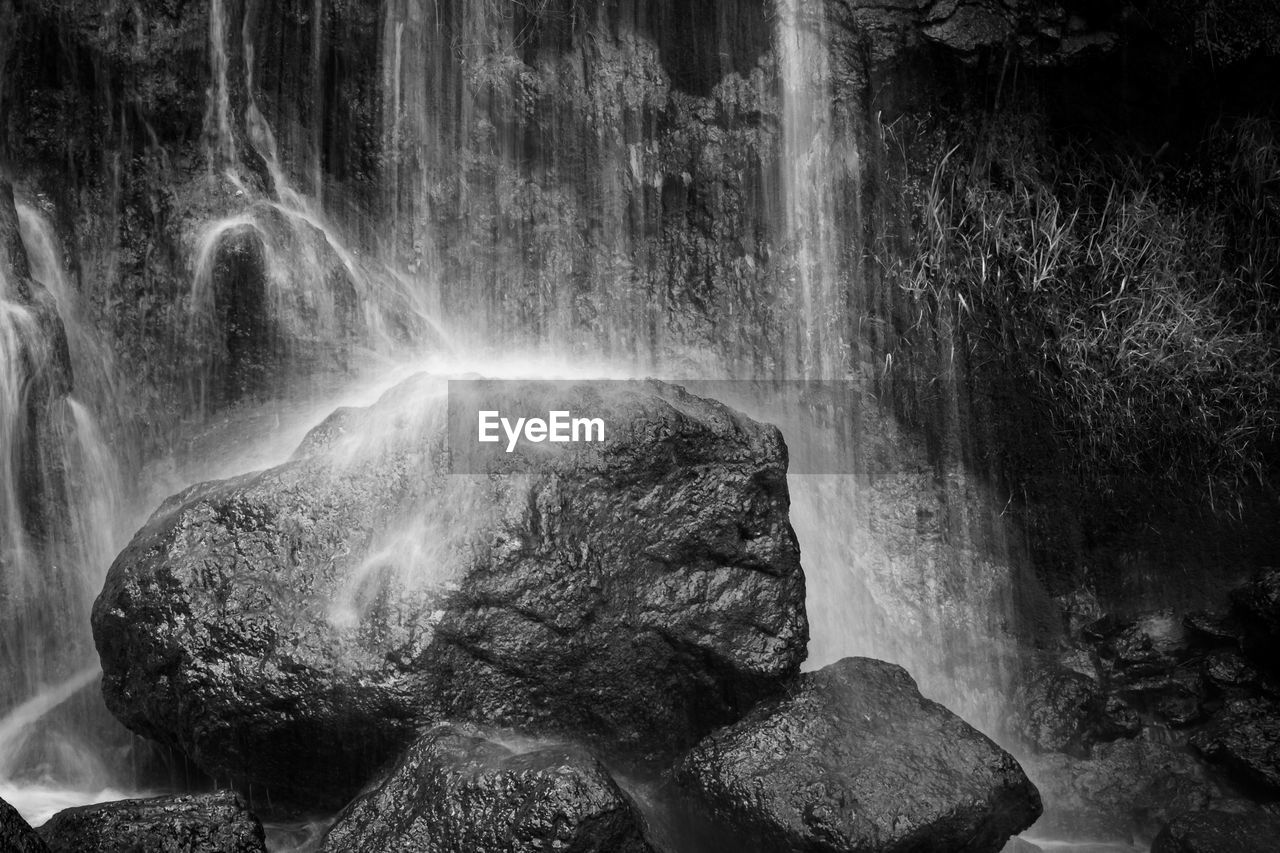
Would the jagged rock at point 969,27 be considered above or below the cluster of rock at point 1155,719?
above

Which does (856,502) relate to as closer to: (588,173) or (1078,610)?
(1078,610)

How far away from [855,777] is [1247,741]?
2763mm

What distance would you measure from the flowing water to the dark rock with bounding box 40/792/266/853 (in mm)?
1926

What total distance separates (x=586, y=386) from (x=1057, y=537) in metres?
3.49

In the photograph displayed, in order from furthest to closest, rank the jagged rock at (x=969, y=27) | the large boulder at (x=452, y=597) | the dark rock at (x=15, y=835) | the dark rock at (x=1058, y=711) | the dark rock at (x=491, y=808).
Result: the jagged rock at (x=969, y=27) → the dark rock at (x=1058, y=711) → the large boulder at (x=452, y=597) → the dark rock at (x=491, y=808) → the dark rock at (x=15, y=835)

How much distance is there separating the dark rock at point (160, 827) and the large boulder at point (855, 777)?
1819 mm

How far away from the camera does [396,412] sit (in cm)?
532

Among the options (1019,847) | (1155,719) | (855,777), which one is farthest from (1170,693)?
(855,777)

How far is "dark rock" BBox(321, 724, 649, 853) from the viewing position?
385 centimetres

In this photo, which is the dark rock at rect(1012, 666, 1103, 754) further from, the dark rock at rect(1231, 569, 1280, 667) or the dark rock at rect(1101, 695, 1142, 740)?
the dark rock at rect(1231, 569, 1280, 667)

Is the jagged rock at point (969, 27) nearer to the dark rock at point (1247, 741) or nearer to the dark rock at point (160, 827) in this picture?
the dark rock at point (1247, 741)

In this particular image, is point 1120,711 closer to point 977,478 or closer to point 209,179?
point 977,478

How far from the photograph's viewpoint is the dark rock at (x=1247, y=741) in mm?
5578

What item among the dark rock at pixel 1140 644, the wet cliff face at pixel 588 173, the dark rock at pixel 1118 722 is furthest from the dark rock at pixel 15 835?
the dark rock at pixel 1140 644
